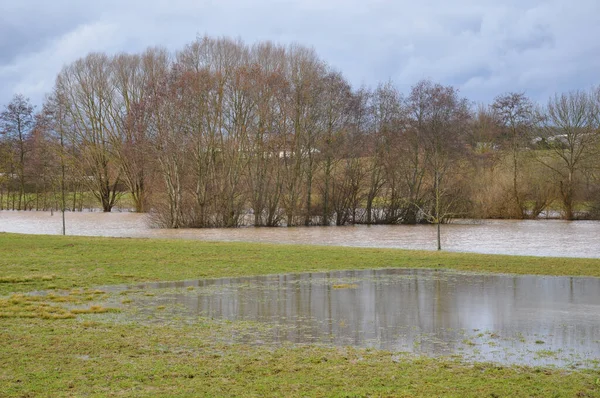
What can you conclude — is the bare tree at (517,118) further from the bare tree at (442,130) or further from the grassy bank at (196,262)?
the grassy bank at (196,262)

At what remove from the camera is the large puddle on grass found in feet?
27.4

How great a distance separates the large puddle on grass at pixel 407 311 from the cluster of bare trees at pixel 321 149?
944 inches

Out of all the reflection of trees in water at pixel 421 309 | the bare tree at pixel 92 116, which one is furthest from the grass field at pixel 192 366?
the bare tree at pixel 92 116

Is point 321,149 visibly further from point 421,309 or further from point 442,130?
point 421,309

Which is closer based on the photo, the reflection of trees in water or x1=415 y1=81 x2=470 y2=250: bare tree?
the reflection of trees in water

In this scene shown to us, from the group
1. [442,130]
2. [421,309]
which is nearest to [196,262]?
[421,309]

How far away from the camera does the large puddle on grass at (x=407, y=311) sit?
329 inches

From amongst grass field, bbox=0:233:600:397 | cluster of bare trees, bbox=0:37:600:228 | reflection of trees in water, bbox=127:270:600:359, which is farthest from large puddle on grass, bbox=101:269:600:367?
cluster of bare trees, bbox=0:37:600:228

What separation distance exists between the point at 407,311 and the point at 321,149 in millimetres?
35237


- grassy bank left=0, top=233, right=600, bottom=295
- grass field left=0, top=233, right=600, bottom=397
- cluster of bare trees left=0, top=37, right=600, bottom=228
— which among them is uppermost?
cluster of bare trees left=0, top=37, right=600, bottom=228

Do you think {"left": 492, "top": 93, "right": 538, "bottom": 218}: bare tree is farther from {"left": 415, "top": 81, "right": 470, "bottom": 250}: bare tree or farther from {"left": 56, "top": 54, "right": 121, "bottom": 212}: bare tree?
{"left": 56, "top": 54, "right": 121, "bottom": 212}: bare tree

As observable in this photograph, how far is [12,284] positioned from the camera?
1372 centimetres

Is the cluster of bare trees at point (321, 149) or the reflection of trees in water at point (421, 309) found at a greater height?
the cluster of bare trees at point (321, 149)

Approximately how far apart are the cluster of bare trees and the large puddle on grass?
23978 mm
